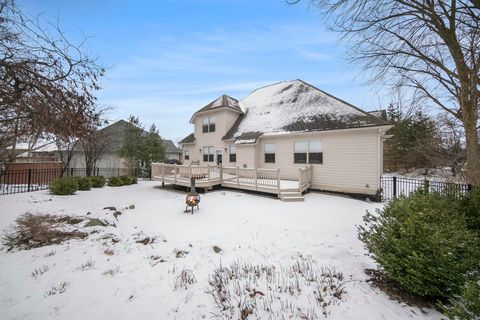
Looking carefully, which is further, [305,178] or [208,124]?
[208,124]

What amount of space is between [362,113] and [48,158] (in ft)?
97.5

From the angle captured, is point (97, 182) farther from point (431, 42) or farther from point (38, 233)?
point (431, 42)

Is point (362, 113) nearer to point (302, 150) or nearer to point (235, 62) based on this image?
point (302, 150)

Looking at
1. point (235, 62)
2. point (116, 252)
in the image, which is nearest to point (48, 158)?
point (235, 62)

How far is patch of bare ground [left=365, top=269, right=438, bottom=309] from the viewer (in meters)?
3.28

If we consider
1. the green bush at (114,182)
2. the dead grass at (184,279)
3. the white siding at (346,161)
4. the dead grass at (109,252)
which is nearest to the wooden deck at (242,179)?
the white siding at (346,161)

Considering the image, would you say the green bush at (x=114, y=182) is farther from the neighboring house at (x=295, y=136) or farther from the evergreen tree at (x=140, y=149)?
the neighboring house at (x=295, y=136)

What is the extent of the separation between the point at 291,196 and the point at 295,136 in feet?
14.0

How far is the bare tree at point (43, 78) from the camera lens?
133 inches

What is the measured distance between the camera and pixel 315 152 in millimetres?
13062

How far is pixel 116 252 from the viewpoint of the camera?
5.09 metres

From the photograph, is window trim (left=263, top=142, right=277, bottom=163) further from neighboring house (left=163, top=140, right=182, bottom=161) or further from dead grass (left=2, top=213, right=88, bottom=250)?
neighboring house (left=163, top=140, right=182, bottom=161)

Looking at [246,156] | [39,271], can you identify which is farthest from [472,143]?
[246,156]

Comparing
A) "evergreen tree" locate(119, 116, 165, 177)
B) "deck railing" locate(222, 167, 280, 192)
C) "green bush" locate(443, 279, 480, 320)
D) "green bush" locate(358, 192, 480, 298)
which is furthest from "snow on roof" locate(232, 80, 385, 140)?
"green bush" locate(443, 279, 480, 320)
